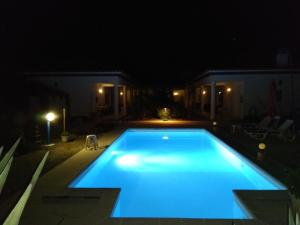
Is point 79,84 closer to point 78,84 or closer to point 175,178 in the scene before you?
point 78,84

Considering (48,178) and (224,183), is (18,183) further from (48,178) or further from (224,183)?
(224,183)

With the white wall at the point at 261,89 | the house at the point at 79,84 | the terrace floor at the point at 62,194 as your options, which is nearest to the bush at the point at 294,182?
the terrace floor at the point at 62,194

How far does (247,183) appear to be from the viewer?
691 centimetres

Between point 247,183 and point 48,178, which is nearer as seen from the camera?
point 48,178

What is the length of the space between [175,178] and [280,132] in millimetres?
4880

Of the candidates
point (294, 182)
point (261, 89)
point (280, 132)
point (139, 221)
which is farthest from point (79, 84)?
point (294, 182)

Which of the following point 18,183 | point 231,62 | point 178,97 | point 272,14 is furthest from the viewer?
point 178,97

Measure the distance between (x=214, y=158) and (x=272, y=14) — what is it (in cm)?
2087

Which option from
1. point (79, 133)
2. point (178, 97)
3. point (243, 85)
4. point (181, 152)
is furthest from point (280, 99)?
point (178, 97)

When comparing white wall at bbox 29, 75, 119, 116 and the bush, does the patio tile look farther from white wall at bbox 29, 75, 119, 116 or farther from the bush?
white wall at bbox 29, 75, 119, 116

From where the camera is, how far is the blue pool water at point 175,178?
18.2 ft

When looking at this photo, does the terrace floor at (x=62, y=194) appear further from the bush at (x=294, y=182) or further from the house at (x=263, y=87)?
the house at (x=263, y=87)

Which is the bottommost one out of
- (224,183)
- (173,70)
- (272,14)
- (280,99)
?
(224,183)

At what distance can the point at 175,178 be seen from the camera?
7598 mm
